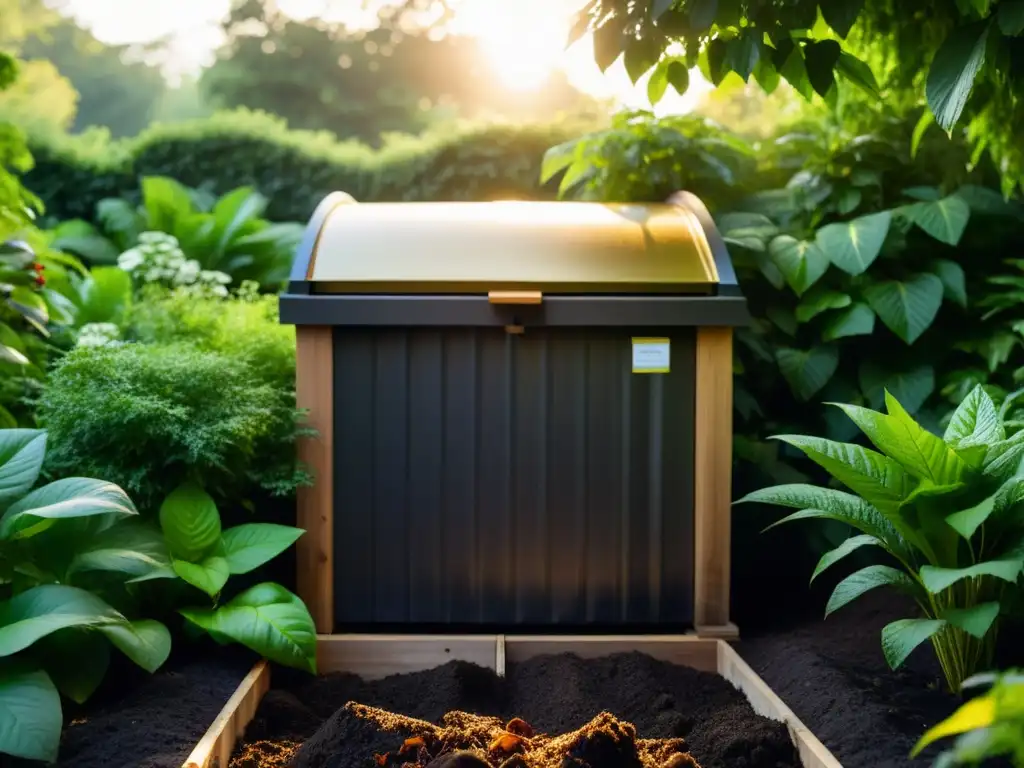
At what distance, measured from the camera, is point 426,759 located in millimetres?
2062

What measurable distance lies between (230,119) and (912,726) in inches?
242

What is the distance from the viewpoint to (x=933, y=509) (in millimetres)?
2254

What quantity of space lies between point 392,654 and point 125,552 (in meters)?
0.93

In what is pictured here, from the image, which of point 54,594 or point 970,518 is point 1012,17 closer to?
point 970,518

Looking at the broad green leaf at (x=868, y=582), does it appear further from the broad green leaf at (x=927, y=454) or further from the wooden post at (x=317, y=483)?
the wooden post at (x=317, y=483)

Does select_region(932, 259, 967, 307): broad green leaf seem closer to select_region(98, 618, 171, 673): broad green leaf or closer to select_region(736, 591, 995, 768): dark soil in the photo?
select_region(736, 591, 995, 768): dark soil

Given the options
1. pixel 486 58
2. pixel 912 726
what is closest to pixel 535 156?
pixel 912 726

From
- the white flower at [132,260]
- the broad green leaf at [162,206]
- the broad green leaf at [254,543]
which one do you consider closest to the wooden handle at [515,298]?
A: the broad green leaf at [254,543]

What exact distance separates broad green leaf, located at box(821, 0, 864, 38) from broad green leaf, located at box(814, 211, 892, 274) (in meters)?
1.69

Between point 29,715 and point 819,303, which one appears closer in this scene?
point 29,715

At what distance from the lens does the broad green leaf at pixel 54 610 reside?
206 cm

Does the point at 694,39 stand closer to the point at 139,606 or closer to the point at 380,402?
the point at 380,402

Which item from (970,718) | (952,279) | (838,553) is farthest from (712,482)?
(970,718)

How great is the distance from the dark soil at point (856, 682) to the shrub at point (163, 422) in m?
1.68
